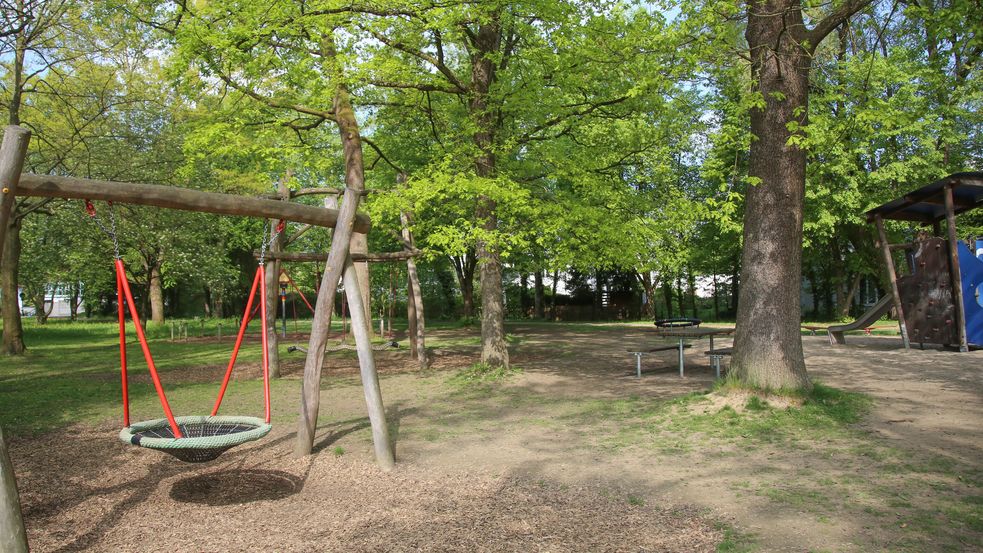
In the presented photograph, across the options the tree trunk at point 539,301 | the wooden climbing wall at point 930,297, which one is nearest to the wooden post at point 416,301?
the wooden climbing wall at point 930,297

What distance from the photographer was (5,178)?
4.29m

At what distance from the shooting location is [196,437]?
5.02 meters

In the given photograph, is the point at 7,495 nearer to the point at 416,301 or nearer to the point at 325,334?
the point at 325,334

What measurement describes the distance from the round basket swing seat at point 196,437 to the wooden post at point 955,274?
1011 cm

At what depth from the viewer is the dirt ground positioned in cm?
443

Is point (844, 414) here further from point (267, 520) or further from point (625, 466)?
point (267, 520)

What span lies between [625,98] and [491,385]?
5.24 m

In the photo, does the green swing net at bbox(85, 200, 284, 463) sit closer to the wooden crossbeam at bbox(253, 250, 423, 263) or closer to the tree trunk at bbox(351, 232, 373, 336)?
the wooden crossbeam at bbox(253, 250, 423, 263)

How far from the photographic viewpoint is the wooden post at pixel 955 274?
33.8 feet

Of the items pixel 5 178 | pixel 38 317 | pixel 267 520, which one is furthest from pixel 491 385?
pixel 38 317

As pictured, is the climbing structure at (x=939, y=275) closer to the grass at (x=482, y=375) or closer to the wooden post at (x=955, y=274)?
the wooden post at (x=955, y=274)

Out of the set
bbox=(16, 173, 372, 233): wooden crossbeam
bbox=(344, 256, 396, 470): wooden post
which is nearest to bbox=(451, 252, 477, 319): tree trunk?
bbox=(344, 256, 396, 470): wooden post

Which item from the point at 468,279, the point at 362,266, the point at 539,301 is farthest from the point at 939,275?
the point at 539,301

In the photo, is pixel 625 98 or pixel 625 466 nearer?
pixel 625 466
